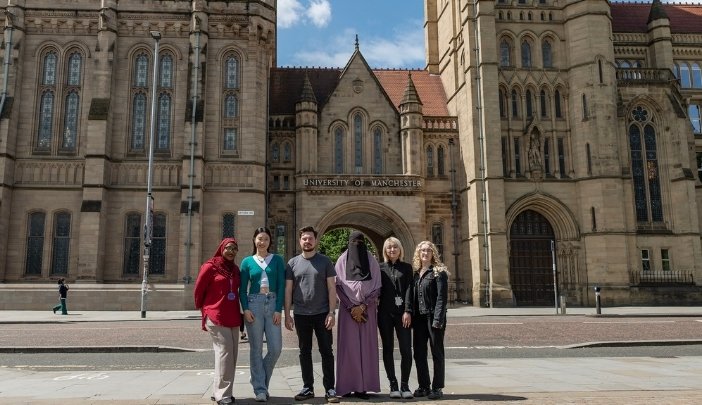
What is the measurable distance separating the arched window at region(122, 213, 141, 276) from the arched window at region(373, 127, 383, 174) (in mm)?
13870

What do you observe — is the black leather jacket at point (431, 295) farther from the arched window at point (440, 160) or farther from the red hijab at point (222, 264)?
the arched window at point (440, 160)

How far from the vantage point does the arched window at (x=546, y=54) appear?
3403 centimetres

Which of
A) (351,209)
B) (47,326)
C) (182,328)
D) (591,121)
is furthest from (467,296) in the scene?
(47,326)

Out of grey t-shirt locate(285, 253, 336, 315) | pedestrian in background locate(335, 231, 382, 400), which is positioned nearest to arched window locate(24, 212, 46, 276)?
grey t-shirt locate(285, 253, 336, 315)

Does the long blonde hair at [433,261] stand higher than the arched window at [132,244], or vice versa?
the arched window at [132,244]

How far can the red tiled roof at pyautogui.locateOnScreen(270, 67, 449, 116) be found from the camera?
120 feet

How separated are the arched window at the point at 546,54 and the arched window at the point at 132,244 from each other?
25222mm

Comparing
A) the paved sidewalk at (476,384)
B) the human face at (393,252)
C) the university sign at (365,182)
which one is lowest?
the paved sidewalk at (476,384)

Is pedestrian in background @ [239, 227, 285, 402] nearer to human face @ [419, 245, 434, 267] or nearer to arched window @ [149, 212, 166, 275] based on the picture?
human face @ [419, 245, 434, 267]

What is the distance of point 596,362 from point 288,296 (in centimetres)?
651

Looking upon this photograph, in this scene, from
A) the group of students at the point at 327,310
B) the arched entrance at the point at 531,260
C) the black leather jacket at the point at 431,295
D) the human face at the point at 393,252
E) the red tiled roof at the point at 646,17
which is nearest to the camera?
the group of students at the point at 327,310

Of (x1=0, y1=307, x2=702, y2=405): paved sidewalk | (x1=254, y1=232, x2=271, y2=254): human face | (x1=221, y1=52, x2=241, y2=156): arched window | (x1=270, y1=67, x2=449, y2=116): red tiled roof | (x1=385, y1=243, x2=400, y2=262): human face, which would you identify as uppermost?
(x1=270, y1=67, x2=449, y2=116): red tiled roof

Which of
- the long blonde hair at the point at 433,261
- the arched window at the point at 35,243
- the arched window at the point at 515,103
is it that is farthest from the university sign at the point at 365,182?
the long blonde hair at the point at 433,261

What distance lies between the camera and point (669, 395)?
276 inches
